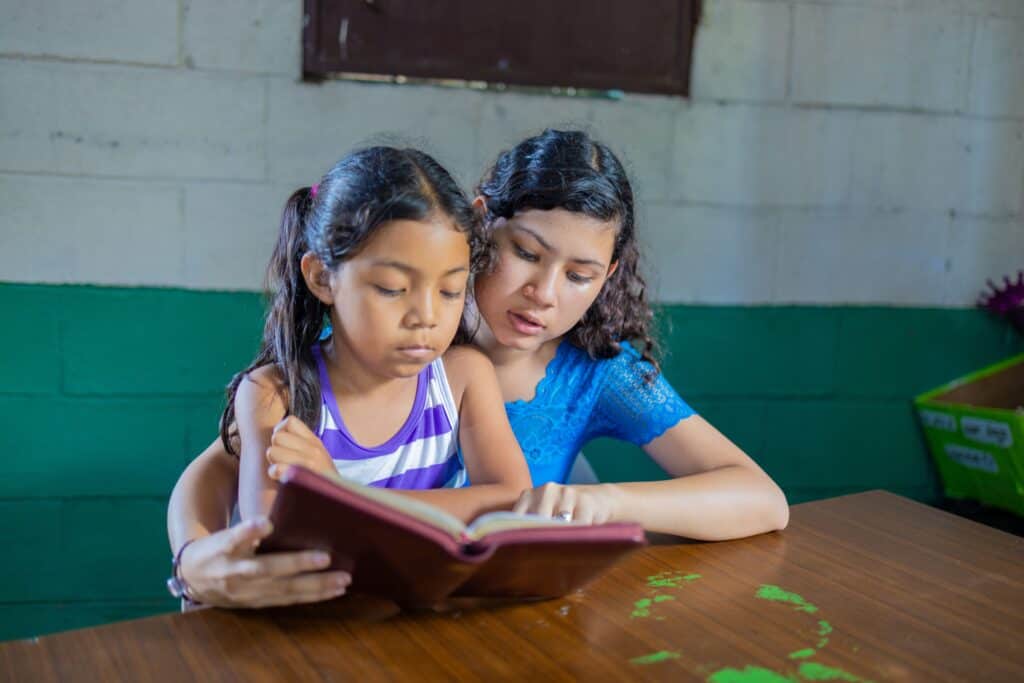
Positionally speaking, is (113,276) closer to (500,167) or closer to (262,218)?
(262,218)

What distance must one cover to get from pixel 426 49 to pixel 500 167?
2.98 feet

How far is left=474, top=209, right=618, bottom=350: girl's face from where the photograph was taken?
1405 mm

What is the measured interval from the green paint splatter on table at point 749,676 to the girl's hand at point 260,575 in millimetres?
372

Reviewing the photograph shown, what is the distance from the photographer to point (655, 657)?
0.94 meters

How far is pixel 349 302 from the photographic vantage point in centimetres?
119

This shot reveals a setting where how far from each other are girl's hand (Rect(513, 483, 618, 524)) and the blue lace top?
1.20 ft

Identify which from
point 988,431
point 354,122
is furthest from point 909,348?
point 354,122

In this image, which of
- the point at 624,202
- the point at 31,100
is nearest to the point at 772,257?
the point at 624,202

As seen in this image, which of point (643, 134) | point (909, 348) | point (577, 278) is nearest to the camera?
point (577, 278)

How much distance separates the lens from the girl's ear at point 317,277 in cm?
124

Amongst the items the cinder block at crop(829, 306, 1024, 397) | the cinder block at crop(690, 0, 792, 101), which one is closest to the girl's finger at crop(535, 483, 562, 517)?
the cinder block at crop(690, 0, 792, 101)

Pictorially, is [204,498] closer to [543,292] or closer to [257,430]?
[257,430]

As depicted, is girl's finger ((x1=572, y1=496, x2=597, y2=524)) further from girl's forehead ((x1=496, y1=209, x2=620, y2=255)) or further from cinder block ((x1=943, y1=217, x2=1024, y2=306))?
cinder block ((x1=943, y1=217, x2=1024, y2=306))

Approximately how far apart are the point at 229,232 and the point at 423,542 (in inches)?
62.1
